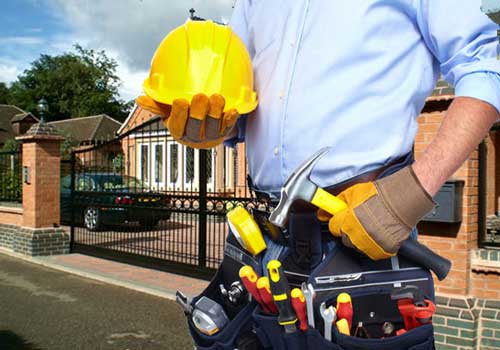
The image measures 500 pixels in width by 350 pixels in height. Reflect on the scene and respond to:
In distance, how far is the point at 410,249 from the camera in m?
1.37

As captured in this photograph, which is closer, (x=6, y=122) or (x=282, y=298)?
(x=282, y=298)

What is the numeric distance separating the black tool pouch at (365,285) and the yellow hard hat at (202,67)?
1.85 ft

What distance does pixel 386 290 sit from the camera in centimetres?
135

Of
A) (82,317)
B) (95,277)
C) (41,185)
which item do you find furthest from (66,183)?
(82,317)

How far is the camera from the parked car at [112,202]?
27.9 ft

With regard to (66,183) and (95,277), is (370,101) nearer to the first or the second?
(95,277)

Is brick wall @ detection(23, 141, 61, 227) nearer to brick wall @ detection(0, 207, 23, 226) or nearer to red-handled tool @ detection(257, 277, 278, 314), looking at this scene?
brick wall @ detection(0, 207, 23, 226)

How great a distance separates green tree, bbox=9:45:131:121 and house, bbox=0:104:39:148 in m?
7.61

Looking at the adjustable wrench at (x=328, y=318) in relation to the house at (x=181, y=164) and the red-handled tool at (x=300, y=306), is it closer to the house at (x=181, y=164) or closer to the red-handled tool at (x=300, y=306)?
the red-handled tool at (x=300, y=306)

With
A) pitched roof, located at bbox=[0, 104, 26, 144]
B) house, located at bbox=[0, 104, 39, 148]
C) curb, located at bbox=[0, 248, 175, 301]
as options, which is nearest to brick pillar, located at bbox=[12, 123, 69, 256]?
curb, located at bbox=[0, 248, 175, 301]

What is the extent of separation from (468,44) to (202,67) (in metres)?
0.77

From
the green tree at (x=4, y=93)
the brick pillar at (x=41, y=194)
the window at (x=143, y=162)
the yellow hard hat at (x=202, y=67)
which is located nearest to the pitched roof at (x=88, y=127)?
the green tree at (x=4, y=93)

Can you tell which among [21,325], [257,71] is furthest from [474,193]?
[21,325]

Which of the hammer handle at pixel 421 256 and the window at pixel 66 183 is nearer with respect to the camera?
the hammer handle at pixel 421 256
